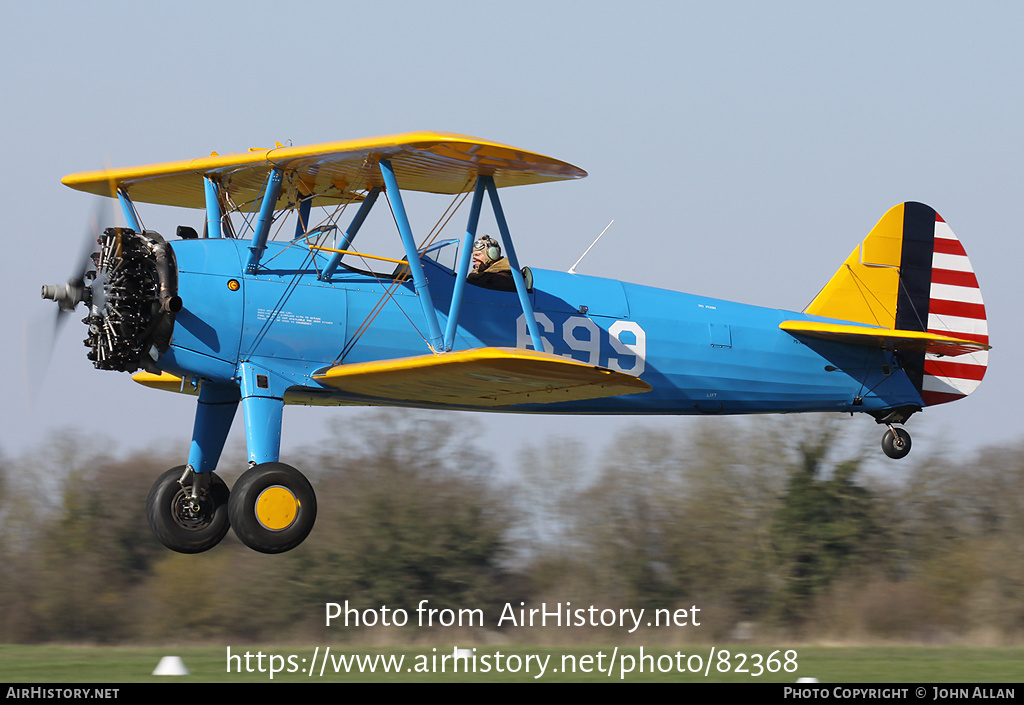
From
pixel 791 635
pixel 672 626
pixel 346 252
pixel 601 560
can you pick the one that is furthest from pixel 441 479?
pixel 346 252

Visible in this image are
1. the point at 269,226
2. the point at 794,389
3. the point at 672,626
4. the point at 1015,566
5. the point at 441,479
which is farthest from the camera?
the point at 441,479

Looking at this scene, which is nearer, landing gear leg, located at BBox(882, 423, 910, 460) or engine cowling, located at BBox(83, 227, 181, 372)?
engine cowling, located at BBox(83, 227, 181, 372)

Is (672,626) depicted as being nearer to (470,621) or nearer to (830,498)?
(470,621)

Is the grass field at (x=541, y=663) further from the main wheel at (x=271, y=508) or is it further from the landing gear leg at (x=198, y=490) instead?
the main wheel at (x=271, y=508)

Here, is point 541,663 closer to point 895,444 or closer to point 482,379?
point 482,379

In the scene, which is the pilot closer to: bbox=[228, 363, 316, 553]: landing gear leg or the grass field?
bbox=[228, 363, 316, 553]: landing gear leg

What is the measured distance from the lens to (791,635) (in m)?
19.8

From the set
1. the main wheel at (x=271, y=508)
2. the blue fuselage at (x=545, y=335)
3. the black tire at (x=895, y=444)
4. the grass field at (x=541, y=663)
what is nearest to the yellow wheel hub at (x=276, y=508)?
the main wheel at (x=271, y=508)

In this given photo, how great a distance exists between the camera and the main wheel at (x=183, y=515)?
10.1 meters

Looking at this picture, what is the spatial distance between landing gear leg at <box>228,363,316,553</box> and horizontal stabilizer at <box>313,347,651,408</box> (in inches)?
21.2

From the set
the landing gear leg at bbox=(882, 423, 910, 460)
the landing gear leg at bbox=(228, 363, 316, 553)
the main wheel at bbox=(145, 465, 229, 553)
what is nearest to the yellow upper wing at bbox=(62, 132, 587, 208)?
the landing gear leg at bbox=(228, 363, 316, 553)

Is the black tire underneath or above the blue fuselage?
underneath

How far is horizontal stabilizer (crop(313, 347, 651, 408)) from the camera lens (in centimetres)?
845

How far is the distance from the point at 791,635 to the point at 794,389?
9.33m
